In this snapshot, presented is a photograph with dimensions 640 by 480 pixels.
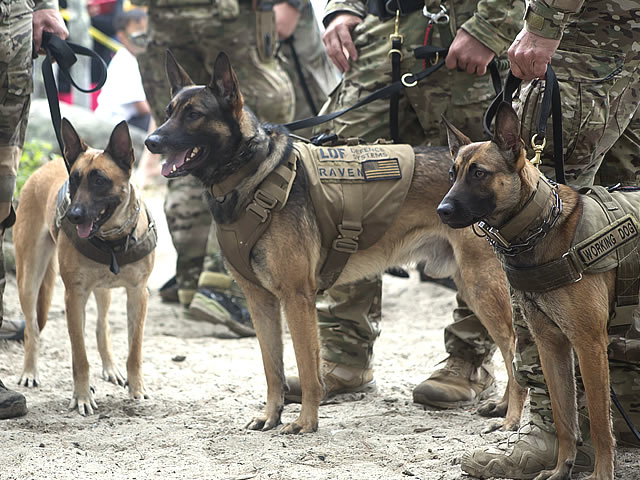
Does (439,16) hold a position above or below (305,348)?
above

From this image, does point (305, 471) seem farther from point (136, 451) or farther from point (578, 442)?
point (578, 442)

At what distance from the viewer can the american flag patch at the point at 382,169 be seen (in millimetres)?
4027

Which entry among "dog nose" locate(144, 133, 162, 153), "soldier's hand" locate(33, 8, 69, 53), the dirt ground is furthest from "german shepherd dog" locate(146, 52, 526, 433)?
"soldier's hand" locate(33, 8, 69, 53)

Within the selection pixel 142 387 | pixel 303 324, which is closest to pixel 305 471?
pixel 303 324

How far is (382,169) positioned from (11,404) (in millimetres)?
2254

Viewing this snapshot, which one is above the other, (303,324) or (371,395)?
(303,324)

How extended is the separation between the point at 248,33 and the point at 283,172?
2898mm

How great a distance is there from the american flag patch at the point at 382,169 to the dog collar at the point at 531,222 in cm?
128

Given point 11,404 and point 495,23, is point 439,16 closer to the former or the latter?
point 495,23

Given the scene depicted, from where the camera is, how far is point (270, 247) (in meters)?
3.84

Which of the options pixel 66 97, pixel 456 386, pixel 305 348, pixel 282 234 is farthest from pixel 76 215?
pixel 66 97

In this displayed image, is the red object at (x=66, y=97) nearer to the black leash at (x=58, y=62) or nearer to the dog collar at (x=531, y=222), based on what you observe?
the black leash at (x=58, y=62)

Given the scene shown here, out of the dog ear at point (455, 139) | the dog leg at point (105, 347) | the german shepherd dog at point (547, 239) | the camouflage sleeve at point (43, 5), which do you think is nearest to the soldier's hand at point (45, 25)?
the camouflage sleeve at point (43, 5)

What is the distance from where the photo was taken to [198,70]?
6.60m
